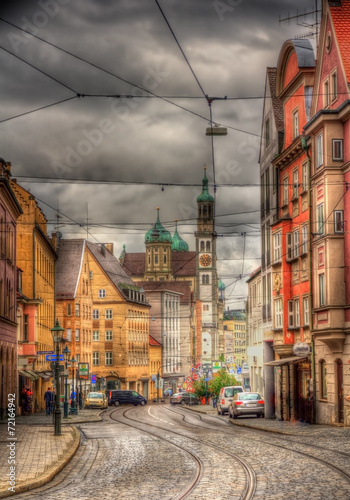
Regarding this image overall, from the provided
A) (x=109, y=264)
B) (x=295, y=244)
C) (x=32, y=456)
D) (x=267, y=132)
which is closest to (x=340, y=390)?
(x=295, y=244)

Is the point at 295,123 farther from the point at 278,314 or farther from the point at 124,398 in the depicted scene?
the point at 124,398

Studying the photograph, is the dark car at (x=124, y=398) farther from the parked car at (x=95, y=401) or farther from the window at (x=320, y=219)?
the window at (x=320, y=219)

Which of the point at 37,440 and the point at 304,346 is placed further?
the point at 304,346

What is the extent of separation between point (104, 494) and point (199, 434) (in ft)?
64.0

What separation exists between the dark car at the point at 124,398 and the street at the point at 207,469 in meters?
59.7

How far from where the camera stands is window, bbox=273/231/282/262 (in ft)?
152

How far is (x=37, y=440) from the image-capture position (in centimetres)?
3044

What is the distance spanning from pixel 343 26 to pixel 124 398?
6040 centimetres

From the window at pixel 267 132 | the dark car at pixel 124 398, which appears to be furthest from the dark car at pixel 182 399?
the window at pixel 267 132

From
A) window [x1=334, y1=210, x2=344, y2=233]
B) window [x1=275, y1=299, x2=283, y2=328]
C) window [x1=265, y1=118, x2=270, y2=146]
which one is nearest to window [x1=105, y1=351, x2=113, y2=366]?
window [x1=265, y1=118, x2=270, y2=146]

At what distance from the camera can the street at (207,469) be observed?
55.3ft

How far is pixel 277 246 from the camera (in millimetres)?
46812

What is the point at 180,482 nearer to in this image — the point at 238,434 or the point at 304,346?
the point at 238,434

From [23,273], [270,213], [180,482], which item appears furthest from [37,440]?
[23,273]
